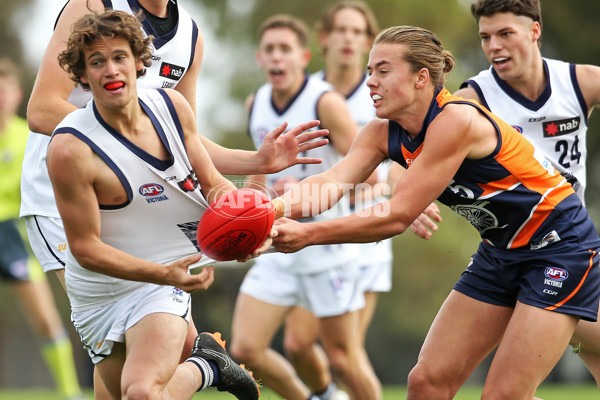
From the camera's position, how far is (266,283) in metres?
7.10

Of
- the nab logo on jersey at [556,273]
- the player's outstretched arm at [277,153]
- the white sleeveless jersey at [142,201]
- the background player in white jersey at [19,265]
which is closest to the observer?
the white sleeveless jersey at [142,201]

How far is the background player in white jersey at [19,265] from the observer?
25.8 feet

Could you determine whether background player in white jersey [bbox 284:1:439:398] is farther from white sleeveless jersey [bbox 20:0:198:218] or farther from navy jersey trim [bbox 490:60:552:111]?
white sleeveless jersey [bbox 20:0:198:218]

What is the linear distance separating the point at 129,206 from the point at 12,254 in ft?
14.8

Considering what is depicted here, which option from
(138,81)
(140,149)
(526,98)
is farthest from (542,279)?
(138,81)

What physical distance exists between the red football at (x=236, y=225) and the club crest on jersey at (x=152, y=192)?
→ 398mm

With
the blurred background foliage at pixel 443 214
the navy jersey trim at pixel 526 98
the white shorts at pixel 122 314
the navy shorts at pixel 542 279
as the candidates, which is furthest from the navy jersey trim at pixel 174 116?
A: the blurred background foliage at pixel 443 214

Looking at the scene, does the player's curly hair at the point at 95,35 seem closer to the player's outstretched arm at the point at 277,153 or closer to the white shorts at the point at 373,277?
the player's outstretched arm at the point at 277,153

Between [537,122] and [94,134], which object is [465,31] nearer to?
[537,122]

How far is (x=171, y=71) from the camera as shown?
492cm

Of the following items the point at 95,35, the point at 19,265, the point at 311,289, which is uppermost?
the point at 95,35

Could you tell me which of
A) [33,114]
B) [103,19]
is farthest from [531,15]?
[33,114]

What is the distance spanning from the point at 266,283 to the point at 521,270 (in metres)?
3.03

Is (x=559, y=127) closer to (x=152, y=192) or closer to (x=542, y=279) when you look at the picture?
(x=542, y=279)
